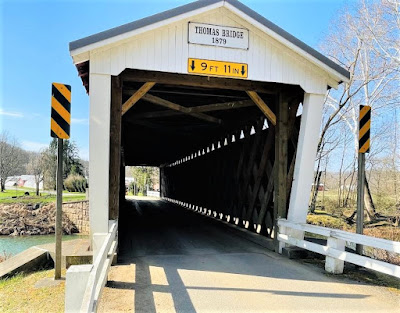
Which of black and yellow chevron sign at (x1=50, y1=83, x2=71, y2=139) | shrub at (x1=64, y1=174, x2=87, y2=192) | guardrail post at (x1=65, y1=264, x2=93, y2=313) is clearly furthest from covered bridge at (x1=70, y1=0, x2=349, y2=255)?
shrub at (x1=64, y1=174, x2=87, y2=192)

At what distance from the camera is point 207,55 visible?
5.83 metres

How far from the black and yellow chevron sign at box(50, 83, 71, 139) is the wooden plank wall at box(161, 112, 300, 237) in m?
4.04

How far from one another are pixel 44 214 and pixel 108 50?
2402cm

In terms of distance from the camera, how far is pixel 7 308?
400 cm

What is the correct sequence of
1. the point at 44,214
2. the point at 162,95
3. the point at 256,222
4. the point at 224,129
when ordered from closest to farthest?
the point at 256,222
the point at 162,95
the point at 224,129
the point at 44,214

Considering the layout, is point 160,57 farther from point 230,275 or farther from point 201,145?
point 201,145

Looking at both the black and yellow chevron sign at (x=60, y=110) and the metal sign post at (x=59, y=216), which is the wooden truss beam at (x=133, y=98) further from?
the metal sign post at (x=59, y=216)

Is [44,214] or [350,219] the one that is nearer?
[350,219]

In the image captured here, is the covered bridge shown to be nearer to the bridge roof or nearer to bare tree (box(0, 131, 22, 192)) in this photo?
the bridge roof

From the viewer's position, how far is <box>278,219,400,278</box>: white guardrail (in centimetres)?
406

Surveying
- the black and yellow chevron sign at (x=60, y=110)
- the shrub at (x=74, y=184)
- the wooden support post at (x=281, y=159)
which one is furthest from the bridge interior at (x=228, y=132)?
the shrub at (x=74, y=184)

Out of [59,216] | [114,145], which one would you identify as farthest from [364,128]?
[59,216]

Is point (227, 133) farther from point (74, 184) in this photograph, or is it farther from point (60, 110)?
point (74, 184)

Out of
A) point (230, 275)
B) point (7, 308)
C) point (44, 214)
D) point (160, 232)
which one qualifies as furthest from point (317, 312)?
point (44, 214)
